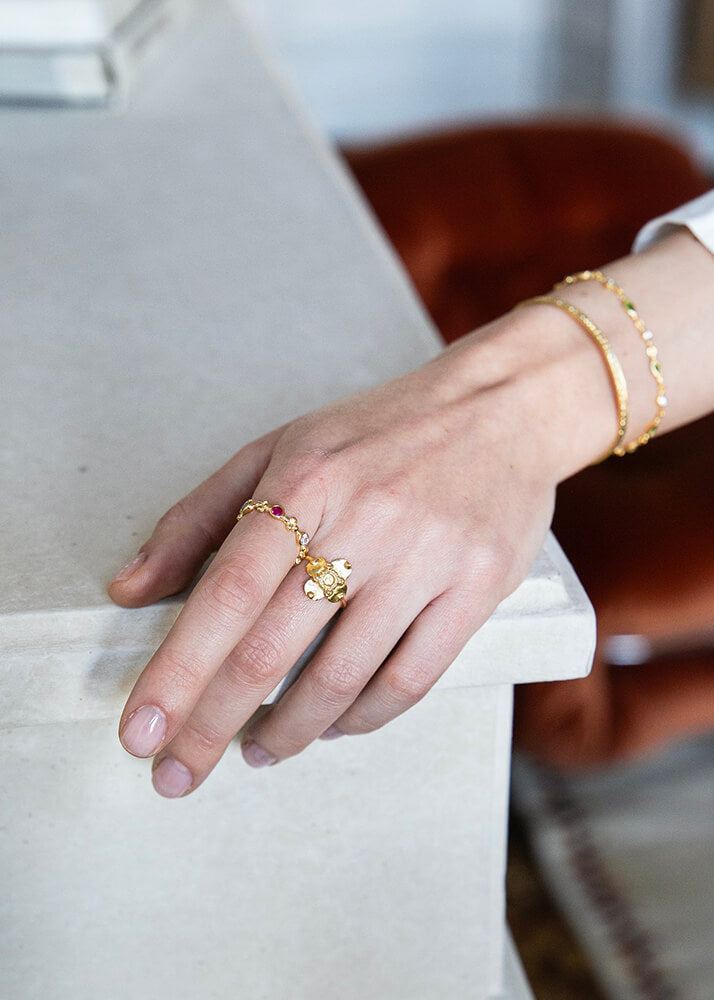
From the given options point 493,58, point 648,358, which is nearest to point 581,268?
point 648,358

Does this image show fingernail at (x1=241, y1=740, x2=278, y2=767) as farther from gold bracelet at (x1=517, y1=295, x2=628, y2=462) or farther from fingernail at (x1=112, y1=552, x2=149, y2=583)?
gold bracelet at (x1=517, y1=295, x2=628, y2=462)

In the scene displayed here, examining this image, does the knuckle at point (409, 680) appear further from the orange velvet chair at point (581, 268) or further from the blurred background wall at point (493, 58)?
the blurred background wall at point (493, 58)

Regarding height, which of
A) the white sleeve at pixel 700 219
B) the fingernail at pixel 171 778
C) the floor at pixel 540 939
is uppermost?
the white sleeve at pixel 700 219

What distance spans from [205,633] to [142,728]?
0.10ft

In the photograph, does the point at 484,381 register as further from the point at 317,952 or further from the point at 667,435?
the point at 667,435

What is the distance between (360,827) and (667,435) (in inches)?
29.5

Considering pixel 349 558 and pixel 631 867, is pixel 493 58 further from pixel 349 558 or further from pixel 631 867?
pixel 349 558

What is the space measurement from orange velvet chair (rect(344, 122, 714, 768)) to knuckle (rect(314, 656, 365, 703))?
60 cm

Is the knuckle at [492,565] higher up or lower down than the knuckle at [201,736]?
higher up

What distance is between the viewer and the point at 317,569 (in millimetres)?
312

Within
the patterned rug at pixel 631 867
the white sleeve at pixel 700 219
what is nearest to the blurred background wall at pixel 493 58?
the patterned rug at pixel 631 867

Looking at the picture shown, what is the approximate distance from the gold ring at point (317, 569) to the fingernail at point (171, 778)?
2.6 inches

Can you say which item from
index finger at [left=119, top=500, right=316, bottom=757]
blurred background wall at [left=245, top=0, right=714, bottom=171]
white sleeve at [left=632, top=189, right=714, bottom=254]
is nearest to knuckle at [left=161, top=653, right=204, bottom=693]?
index finger at [left=119, top=500, right=316, bottom=757]

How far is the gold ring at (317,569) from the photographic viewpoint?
31 centimetres
